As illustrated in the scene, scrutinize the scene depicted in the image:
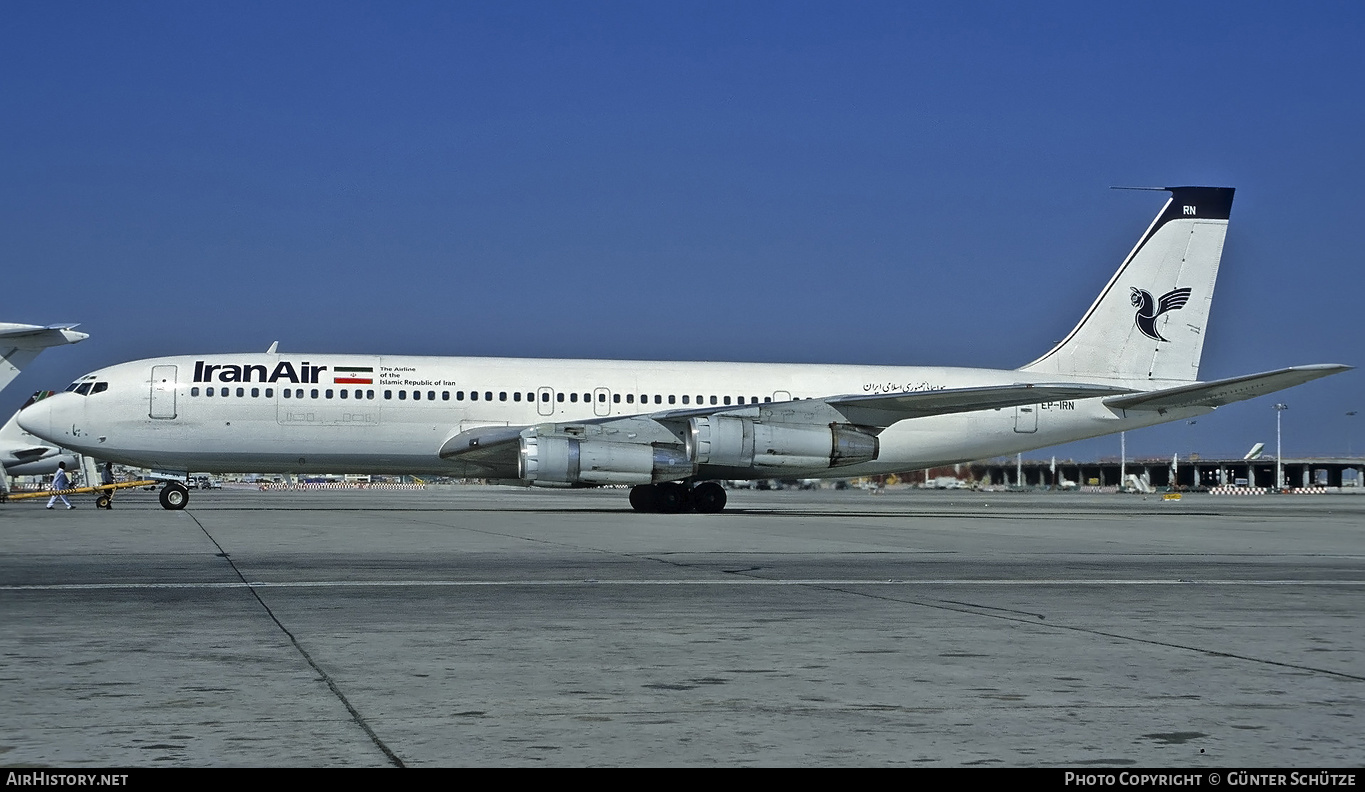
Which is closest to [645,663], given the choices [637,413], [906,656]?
[906,656]

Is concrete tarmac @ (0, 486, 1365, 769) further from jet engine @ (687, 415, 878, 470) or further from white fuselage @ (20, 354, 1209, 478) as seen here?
jet engine @ (687, 415, 878, 470)

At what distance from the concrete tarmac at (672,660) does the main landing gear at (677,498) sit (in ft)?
49.3

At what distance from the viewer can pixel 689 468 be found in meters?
30.4

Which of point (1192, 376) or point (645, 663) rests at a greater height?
point (1192, 376)

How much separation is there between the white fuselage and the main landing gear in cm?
114

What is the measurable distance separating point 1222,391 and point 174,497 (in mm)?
24966

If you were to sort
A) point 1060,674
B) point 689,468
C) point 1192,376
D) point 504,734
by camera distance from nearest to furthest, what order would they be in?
point 504,734 < point 1060,674 < point 689,468 < point 1192,376

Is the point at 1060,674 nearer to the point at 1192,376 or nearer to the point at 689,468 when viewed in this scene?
the point at 689,468

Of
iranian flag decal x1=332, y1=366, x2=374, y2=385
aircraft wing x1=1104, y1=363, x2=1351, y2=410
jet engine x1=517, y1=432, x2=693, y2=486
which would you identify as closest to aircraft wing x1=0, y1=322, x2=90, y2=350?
iranian flag decal x1=332, y1=366, x2=374, y2=385

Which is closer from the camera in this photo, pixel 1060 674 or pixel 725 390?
pixel 1060 674

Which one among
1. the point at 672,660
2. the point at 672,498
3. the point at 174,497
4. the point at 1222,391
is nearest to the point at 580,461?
the point at 672,498

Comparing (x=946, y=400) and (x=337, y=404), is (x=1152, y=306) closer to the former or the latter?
(x=946, y=400)
